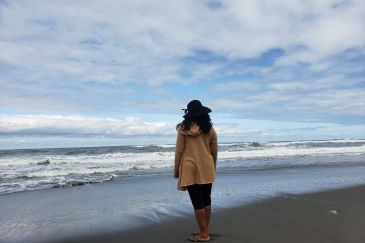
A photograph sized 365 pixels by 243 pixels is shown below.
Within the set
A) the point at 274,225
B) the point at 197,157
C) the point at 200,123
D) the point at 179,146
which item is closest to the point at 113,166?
the point at 274,225

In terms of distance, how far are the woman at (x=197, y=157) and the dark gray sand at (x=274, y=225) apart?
2.06ft

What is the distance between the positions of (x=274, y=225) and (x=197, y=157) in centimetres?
185

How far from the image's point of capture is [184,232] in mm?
3799

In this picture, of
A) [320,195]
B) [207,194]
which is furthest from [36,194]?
[320,195]

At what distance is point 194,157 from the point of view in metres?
3.21

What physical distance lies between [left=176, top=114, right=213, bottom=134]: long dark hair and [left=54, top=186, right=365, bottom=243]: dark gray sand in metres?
1.53

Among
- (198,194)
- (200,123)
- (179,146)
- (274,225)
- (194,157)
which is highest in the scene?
(200,123)

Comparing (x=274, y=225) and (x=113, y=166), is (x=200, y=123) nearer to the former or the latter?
(x=274, y=225)

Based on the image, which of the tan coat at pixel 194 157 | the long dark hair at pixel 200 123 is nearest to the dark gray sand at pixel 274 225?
the tan coat at pixel 194 157

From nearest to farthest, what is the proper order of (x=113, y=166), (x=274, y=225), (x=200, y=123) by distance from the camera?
(x=200, y=123), (x=274, y=225), (x=113, y=166)

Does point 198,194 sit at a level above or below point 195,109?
below

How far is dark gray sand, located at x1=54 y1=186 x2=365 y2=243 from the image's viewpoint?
11.2 feet

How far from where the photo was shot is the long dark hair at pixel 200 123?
3.20 m

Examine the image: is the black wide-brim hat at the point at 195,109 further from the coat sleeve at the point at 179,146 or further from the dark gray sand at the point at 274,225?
the dark gray sand at the point at 274,225
